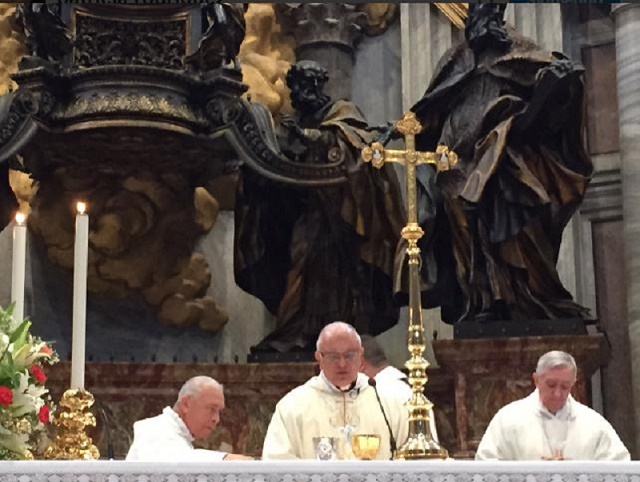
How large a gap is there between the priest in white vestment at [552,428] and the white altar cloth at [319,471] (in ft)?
5.64

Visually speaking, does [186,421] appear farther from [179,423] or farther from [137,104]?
[137,104]

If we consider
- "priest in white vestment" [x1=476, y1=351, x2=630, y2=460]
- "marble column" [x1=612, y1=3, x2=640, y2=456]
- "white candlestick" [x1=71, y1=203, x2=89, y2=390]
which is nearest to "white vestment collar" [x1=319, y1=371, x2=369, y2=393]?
"priest in white vestment" [x1=476, y1=351, x2=630, y2=460]

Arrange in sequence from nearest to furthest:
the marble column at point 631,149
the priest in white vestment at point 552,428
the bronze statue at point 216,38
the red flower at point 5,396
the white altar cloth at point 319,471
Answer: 1. the white altar cloth at point 319,471
2. the red flower at point 5,396
3. the priest in white vestment at point 552,428
4. the bronze statue at point 216,38
5. the marble column at point 631,149

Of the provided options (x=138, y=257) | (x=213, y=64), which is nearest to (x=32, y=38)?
(x=213, y=64)

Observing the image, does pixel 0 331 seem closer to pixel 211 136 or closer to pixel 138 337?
pixel 211 136

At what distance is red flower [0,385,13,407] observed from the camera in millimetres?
5395

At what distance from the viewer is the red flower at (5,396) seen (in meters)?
5.39

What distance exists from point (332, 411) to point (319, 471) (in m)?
1.75

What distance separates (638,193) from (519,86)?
2117mm

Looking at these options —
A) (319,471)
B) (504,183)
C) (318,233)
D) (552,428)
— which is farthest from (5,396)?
(318,233)

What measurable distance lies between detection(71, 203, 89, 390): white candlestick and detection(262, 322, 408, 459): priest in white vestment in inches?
49.0

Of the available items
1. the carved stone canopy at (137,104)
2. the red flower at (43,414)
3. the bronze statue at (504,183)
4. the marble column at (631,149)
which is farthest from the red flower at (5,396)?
the marble column at (631,149)

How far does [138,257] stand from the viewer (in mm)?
12109

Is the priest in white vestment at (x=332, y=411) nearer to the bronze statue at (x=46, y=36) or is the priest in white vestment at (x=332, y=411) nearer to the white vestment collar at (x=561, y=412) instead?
the white vestment collar at (x=561, y=412)
